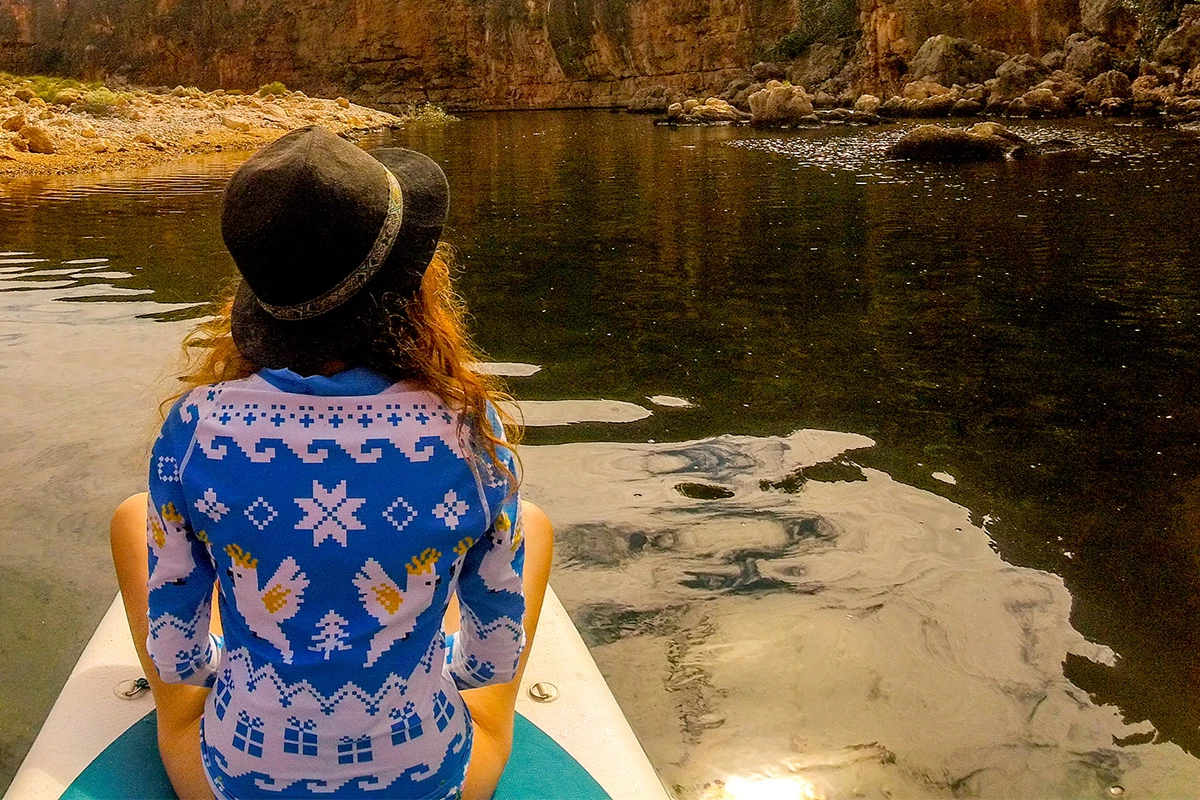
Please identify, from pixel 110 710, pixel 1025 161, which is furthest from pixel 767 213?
pixel 110 710

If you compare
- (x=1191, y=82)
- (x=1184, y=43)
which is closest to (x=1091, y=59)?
(x=1184, y=43)

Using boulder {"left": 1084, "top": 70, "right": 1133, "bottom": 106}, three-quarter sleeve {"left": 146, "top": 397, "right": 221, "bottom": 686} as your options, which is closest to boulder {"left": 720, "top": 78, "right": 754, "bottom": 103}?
boulder {"left": 1084, "top": 70, "right": 1133, "bottom": 106}

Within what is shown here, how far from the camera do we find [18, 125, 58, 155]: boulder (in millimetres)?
15984

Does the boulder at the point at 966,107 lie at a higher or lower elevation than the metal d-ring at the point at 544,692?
higher

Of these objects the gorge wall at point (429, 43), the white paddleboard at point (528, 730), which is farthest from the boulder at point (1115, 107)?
the white paddleboard at point (528, 730)

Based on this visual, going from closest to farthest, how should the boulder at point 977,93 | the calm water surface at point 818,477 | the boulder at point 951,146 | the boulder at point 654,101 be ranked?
1. the calm water surface at point 818,477
2. the boulder at point 951,146
3. the boulder at point 977,93
4. the boulder at point 654,101

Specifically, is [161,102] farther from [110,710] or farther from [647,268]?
[110,710]

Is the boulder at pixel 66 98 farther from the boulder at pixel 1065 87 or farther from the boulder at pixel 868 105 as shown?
the boulder at pixel 1065 87

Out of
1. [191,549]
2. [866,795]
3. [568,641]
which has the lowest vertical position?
[866,795]

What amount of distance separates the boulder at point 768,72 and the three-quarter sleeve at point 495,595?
130 ft

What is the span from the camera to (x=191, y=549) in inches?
57.4

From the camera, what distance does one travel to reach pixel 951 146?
617 inches

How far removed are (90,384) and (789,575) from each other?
11.4ft

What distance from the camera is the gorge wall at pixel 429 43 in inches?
1791
